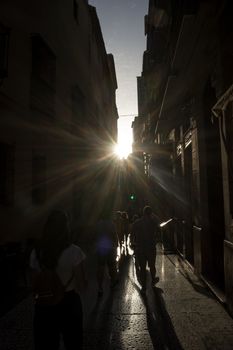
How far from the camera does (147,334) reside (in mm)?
4895

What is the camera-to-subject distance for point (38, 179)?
1226 centimetres

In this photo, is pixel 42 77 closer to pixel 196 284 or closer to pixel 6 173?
pixel 6 173

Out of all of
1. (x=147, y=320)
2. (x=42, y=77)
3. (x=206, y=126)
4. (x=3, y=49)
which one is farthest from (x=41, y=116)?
(x=147, y=320)

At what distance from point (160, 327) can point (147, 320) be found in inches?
13.8

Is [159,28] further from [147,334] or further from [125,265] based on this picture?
[147,334]

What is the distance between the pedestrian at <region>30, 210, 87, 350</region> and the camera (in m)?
2.85

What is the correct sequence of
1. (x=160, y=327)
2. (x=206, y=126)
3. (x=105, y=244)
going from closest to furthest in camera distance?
(x=160, y=327) → (x=105, y=244) → (x=206, y=126)

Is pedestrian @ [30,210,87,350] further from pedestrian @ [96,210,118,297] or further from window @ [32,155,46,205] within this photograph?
window @ [32,155,46,205]

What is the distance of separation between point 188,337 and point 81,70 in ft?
59.2

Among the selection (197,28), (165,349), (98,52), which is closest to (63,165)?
(197,28)

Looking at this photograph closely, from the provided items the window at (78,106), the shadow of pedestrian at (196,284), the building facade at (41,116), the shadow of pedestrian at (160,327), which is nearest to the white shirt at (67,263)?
the shadow of pedestrian at (160,327)

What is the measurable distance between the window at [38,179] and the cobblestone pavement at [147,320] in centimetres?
482

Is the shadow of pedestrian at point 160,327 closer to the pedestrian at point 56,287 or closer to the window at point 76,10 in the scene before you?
the pedestrian at point 56,287

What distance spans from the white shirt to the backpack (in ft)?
0.24
